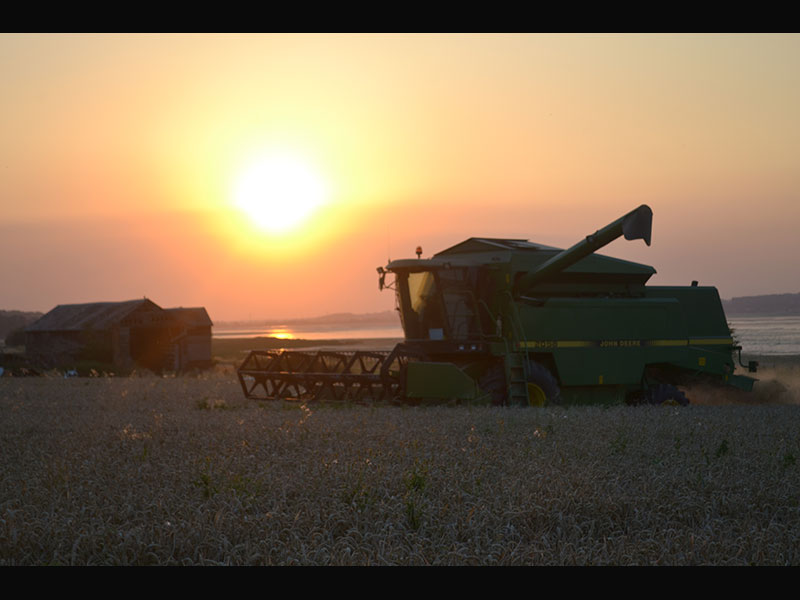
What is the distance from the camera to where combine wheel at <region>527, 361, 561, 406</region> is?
16.5 metres

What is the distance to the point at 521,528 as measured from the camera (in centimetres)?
577

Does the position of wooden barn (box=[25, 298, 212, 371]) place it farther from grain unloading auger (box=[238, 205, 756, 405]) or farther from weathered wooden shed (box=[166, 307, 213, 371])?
grain unloading auger (box=[238, 205, 756, 405])

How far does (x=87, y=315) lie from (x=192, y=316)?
4.87 metres

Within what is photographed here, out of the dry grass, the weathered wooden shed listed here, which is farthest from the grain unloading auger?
the weathered wooden shed

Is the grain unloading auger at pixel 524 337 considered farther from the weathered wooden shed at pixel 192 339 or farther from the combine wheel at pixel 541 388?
the weathered wooden shed at pixel 192 339

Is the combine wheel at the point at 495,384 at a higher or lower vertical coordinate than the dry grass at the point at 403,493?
lower

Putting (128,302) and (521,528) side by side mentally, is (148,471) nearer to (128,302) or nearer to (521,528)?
(521,528)

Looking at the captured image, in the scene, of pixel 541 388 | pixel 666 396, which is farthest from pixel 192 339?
pixel 666 396

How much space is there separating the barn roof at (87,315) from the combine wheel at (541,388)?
23810 mm

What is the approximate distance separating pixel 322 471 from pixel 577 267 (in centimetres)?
1158

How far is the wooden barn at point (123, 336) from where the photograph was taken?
34.9 meters

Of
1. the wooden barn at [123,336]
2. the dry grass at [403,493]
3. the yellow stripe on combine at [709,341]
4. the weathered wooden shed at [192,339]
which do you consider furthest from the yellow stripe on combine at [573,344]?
the weathered wooden shed at [192,339]

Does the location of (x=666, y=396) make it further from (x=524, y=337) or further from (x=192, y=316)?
(x=192, y=316)

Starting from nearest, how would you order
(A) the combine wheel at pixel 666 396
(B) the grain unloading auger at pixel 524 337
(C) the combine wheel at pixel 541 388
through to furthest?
(B) the grain unloading auger at pixel 524 337 < (C) the combine wheel at pixel 541 388 < (A) the combine wheel at pixel 666 396
